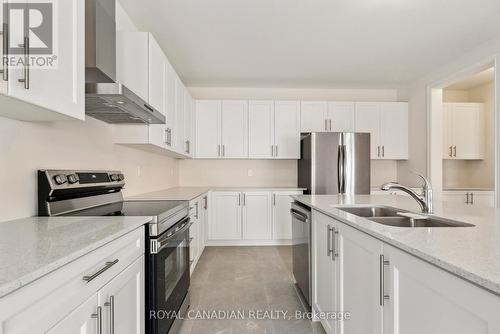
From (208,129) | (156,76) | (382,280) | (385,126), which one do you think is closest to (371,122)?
(385,126)

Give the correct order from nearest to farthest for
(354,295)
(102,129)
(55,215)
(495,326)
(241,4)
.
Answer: (495,326) → (354,295) → (55,215) → (102,129) → (241,4)

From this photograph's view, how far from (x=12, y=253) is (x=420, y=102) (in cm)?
509

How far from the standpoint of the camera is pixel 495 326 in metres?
0.61

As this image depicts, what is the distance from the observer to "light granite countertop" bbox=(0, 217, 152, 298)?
2.16 ft

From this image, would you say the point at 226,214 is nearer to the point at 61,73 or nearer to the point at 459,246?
the point at 61,73

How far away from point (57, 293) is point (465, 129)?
5.57 metres

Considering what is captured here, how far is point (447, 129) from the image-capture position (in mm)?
4449

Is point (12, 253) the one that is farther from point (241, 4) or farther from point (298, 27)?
point (298, 27)

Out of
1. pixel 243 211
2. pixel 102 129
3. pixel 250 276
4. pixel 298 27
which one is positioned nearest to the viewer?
pixel 102 129

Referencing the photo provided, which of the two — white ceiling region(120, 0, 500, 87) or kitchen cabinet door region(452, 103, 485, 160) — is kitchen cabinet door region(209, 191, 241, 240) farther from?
kitchen cabinet door region(452, 103, 485, 160)

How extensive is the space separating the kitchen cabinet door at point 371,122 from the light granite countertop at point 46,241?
13.2 feet

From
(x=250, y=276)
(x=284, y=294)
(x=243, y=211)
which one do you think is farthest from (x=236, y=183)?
(x=284, y=294)

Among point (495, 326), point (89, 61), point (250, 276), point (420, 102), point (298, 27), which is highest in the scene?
point (298, 27)

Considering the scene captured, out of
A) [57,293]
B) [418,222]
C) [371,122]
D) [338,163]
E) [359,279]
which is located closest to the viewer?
[57,293]
